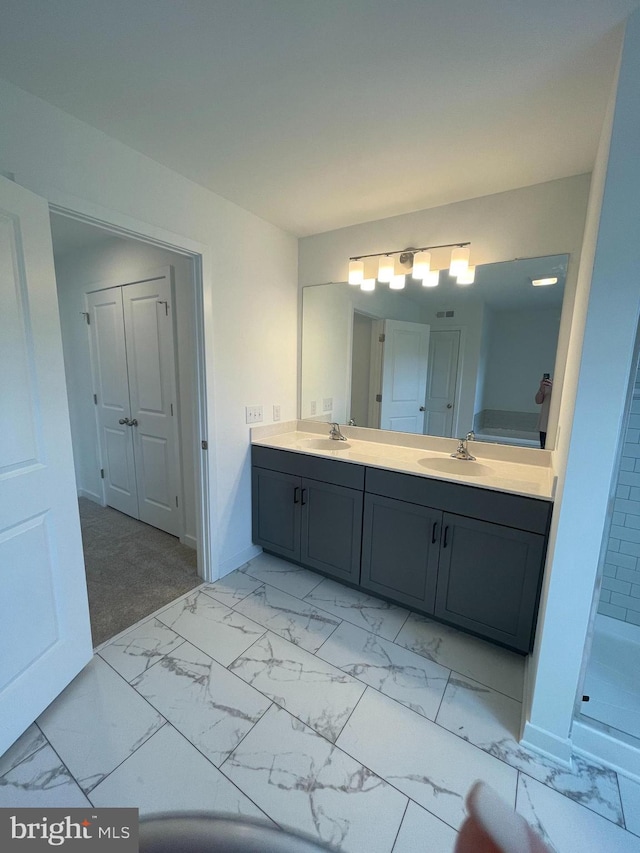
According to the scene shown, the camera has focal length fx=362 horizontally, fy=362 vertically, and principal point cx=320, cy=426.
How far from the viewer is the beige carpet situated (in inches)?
79.7

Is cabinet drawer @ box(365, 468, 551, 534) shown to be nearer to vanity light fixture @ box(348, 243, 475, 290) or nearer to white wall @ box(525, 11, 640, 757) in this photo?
white wall @ box(525, 11, 640, 757)

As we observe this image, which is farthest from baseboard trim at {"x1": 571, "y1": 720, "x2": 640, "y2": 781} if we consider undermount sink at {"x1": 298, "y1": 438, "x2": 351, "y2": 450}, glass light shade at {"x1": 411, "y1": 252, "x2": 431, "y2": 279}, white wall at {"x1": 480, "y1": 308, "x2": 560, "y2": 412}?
glass light shade at {"x1": 411, "y1": 252, "x2": 431, "y2": 279}

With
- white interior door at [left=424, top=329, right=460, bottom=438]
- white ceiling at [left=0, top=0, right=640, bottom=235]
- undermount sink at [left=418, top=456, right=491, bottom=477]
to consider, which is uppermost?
white ceiling at [left=0, top=0, right=640, bottom=235]

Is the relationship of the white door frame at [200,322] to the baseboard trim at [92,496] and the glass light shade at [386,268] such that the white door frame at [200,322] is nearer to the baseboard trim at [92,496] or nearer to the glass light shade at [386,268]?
the glass light shade at [386,268]

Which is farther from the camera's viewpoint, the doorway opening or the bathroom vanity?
the doorway opening

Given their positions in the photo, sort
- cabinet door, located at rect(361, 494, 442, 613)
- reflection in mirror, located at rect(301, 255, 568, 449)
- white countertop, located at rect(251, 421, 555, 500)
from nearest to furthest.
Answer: white countertop, located at rect(251, 421, 555, 500) < cabinet door, located at rect(361, 494, 442, 613) < reflection in mirror, located at rect(301, 255, 568, 449)

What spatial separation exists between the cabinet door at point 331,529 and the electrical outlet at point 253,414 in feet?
1.86

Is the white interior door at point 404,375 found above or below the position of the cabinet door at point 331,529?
above

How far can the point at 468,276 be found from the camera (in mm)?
2105

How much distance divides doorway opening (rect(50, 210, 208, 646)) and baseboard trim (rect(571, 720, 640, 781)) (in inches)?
77.7

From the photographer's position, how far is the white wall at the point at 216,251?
4.49 ft

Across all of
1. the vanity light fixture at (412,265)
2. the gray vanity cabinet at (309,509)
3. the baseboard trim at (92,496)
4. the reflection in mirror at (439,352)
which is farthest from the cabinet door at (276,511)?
the baseboard trim at (92,496)

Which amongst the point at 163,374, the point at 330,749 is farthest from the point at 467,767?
the point at 163,374

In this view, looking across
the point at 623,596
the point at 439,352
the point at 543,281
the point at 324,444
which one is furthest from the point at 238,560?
the point at 543,281
